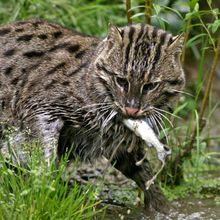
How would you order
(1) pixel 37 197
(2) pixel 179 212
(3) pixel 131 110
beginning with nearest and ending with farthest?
(1) pixel 37 197 < (3) pixel 131 110 < (2) pixel 179 212

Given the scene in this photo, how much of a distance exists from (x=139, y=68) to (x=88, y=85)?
27.3 inches

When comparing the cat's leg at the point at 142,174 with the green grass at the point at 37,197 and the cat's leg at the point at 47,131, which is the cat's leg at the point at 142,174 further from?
the green grass at the point at 37,197

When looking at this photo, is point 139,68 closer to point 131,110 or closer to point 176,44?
point 131,110

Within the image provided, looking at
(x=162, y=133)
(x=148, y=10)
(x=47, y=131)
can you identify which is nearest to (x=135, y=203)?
(x=162, y=133)

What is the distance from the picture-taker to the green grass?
5789 mm

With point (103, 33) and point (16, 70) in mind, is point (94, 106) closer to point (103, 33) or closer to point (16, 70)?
point (16, 70)

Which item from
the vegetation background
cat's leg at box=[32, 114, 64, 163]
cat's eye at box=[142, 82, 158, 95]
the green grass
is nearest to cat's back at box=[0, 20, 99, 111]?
cat's leg at box=[32, 114, 64, 163]

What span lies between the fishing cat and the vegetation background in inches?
14.5

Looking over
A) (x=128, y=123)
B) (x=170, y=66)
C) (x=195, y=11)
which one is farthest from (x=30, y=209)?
(x=195, y=11)

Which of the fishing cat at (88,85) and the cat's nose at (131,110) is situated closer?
the cat's nose at (131,110)

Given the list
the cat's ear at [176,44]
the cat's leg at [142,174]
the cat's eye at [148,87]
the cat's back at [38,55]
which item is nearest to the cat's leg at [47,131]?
the cat's back at [38,55]

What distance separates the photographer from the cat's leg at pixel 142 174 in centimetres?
755

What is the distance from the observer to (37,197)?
5.87 metres

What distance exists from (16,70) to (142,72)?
147 cm
